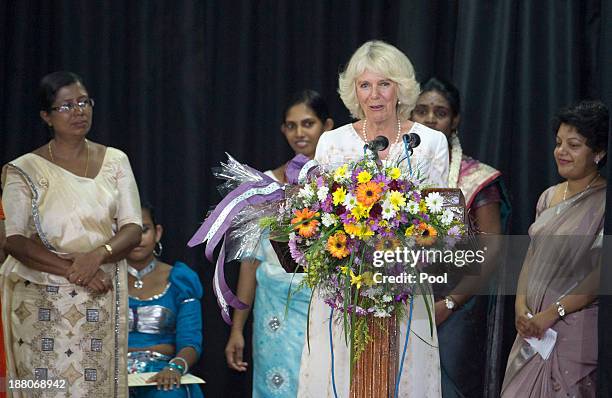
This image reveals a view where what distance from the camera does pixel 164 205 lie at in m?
5.87

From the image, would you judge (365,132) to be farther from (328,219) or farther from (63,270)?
(63,270)

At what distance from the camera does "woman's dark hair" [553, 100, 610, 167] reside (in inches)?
171

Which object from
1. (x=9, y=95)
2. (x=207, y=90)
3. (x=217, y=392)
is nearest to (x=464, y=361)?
(x=217, y=392)

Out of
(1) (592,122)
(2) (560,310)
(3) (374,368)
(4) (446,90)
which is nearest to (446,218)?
(3) (374,368)

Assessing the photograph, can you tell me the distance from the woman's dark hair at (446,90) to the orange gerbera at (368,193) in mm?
1827

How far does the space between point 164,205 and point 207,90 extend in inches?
25.5

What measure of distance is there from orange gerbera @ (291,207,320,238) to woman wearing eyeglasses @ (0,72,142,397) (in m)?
1.47

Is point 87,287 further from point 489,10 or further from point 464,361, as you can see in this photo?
point 489,10

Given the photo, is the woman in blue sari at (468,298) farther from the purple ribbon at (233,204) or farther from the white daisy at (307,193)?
the white daisy at (307,193)

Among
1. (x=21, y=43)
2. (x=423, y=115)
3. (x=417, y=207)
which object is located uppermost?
(x=21, y=43)

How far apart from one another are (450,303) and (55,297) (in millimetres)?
1649

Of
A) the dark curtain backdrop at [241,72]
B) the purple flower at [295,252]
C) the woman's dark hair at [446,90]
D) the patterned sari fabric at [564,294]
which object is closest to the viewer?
Answer: the purple flower at [295,252]

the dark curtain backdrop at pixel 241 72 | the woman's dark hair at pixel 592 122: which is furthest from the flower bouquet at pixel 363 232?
the dark curtain backdrop at pixel 241 72

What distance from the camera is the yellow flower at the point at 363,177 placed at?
322cm
